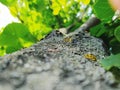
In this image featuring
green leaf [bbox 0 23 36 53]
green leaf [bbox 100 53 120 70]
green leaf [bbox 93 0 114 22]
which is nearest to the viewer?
green leaf [bbox 100 53 120 70]

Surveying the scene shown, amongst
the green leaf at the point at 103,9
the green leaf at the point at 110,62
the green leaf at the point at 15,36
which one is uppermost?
the green leaf at the point at 15,36

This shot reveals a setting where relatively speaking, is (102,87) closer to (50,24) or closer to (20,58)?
(20,58)

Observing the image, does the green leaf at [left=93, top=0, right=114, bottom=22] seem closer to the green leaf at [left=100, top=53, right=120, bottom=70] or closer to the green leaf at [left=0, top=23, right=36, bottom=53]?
the green leaf at [left=100, top=53, right=120, bottom=70]

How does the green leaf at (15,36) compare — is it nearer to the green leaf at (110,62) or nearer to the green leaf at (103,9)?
the green leaf at (103,9)

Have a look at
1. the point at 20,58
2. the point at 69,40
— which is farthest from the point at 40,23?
the point at 20,58

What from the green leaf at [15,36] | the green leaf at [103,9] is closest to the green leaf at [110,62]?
the green leaf at [103,9]

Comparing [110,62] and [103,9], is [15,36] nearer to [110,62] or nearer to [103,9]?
[103,9]

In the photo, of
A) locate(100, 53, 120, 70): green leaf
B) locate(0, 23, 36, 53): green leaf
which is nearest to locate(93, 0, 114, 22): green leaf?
locate(100, 53, 120, 70): green leaf

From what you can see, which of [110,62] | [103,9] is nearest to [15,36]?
[103,9]
